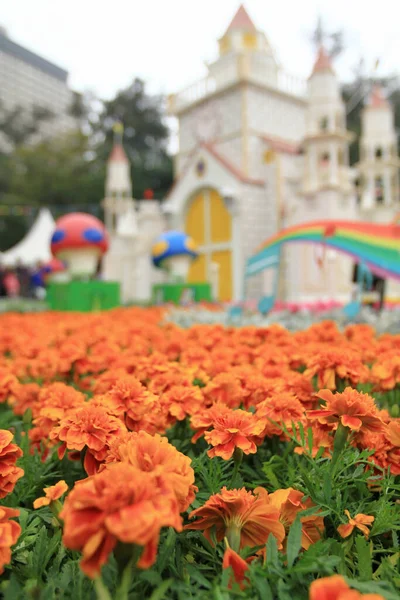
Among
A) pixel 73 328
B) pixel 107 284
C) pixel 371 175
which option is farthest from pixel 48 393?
pixel 371 175

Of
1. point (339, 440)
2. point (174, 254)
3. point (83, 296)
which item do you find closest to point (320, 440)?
point (339, 440)

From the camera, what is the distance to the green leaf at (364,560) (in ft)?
2.66

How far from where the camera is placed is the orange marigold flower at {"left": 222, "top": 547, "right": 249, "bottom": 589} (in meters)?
0.78

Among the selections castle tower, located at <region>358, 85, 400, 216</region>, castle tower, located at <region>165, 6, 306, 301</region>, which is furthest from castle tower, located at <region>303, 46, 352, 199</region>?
castle tower, located at <region>358, 85, 400, 216</region>

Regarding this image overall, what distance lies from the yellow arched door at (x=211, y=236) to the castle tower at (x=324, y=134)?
2.61m

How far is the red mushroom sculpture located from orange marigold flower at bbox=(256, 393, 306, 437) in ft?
26.4

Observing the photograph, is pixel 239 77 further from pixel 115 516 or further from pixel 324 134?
pixel 115 516

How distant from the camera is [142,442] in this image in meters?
0.79

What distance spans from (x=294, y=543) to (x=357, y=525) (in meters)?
0.18

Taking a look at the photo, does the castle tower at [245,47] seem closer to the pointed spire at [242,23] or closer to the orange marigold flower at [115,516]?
the pointed spire at [242,23]

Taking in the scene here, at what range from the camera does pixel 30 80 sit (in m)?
63.9

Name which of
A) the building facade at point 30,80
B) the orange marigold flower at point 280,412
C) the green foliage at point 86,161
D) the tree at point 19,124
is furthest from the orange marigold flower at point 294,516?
the building facade at point 30,80

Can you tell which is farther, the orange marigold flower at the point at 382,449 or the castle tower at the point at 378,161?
the castle tower at the point at 378,161

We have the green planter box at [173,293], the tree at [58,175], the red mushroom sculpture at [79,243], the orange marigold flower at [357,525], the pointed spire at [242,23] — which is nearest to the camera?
the orange marigold flower at [357,525]
